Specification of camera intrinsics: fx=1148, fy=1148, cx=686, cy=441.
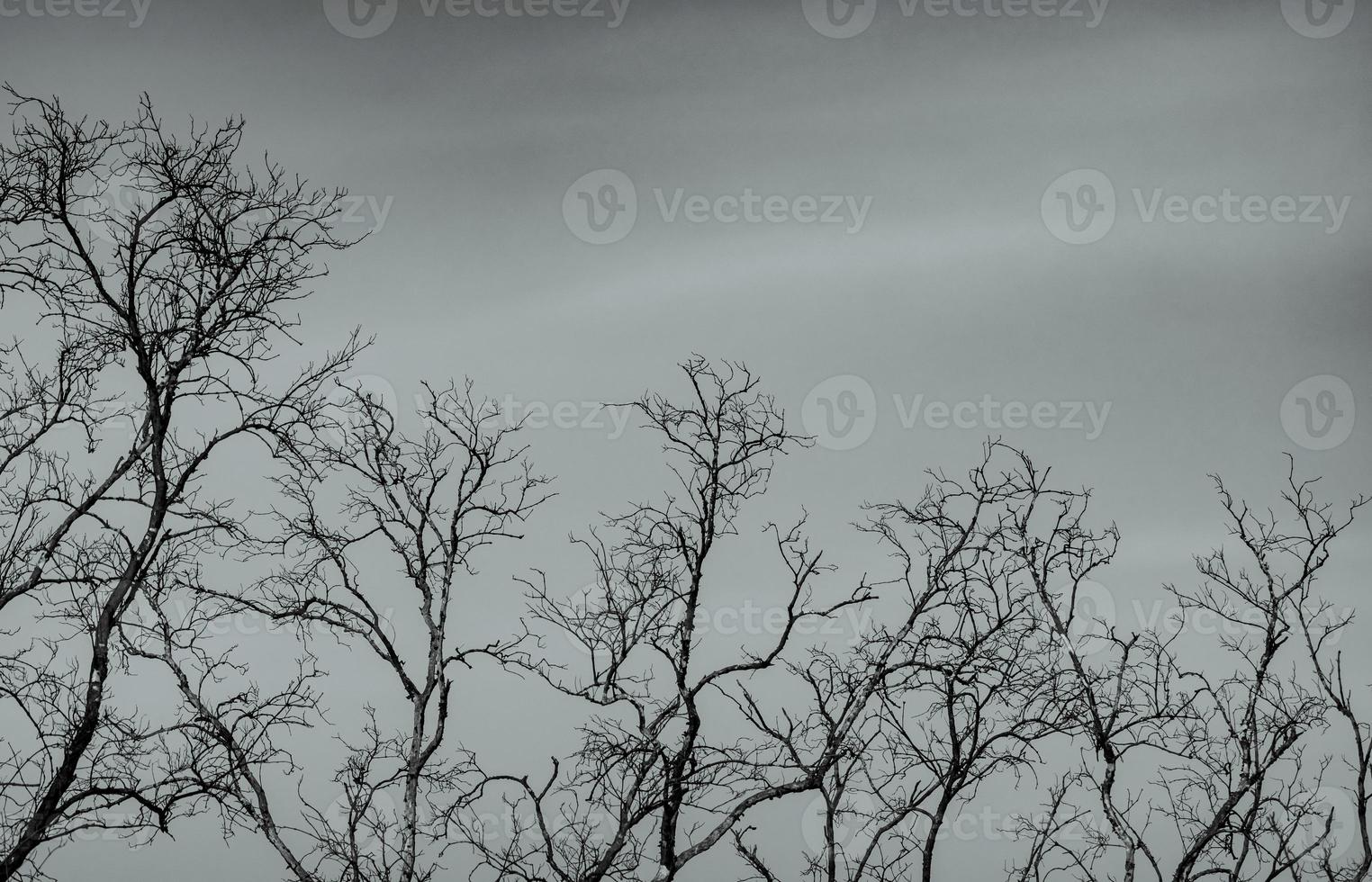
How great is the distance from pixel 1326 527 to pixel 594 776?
455 inches

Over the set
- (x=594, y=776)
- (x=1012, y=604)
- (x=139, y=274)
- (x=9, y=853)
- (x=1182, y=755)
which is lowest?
(x=9, y=853)

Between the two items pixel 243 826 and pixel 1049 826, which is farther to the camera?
pixel 1049 826

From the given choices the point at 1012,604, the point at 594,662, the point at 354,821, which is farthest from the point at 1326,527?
the point at 354,821

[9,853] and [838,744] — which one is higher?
[838,744]

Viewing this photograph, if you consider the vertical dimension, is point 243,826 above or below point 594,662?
below

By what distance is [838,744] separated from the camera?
11.8m

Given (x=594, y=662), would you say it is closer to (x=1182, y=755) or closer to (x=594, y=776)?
(x=594, y=776)

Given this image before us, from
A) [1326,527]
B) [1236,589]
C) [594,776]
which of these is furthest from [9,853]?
[1326,527]

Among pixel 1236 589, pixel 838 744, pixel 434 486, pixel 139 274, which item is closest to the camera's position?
pixel 139 274

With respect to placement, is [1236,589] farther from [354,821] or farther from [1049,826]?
[354,821]

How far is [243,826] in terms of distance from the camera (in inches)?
502

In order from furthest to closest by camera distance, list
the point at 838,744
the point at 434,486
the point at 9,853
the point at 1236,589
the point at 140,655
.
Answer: the point at 1236,589, the point at 434,486, the point at 140,655, the point at 838,744, the point at 9,853

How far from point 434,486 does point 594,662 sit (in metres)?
3.65

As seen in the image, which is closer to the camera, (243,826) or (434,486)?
(243,826)
